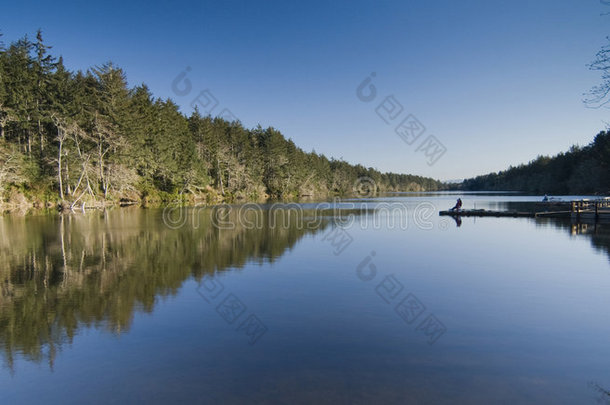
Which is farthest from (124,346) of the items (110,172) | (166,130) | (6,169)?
(166,130)

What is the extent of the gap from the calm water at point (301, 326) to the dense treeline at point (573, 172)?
63.5 metres

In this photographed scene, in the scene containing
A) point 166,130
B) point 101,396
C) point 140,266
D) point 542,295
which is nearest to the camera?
point 101,396

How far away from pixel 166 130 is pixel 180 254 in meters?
48.1

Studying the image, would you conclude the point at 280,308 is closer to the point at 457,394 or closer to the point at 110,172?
the point at 457,394

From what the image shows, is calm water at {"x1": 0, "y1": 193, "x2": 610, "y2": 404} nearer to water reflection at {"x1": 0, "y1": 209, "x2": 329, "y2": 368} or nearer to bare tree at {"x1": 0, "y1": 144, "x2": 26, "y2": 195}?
water reflection at {"x1": 0, "y1": 209, "x2": 329, "y2": 368}

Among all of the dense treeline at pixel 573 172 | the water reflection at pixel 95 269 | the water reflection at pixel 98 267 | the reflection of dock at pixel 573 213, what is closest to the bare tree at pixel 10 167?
the water reflection at pixel 98 267

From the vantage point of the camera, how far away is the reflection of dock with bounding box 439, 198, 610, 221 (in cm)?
3078

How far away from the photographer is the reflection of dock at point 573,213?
3078 centimetres

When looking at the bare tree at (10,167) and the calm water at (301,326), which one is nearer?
the calm water at (301,326)

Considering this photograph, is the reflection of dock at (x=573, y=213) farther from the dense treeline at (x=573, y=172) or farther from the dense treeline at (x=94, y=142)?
the dense treeline at (x=94, y=142)

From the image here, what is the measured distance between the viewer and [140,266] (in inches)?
516


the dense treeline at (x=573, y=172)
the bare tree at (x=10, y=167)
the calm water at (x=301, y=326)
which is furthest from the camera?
the dense treeline at (x=573, y=172)

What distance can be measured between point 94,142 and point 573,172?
12260cm

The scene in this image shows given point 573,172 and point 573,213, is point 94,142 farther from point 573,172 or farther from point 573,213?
point 573,172
